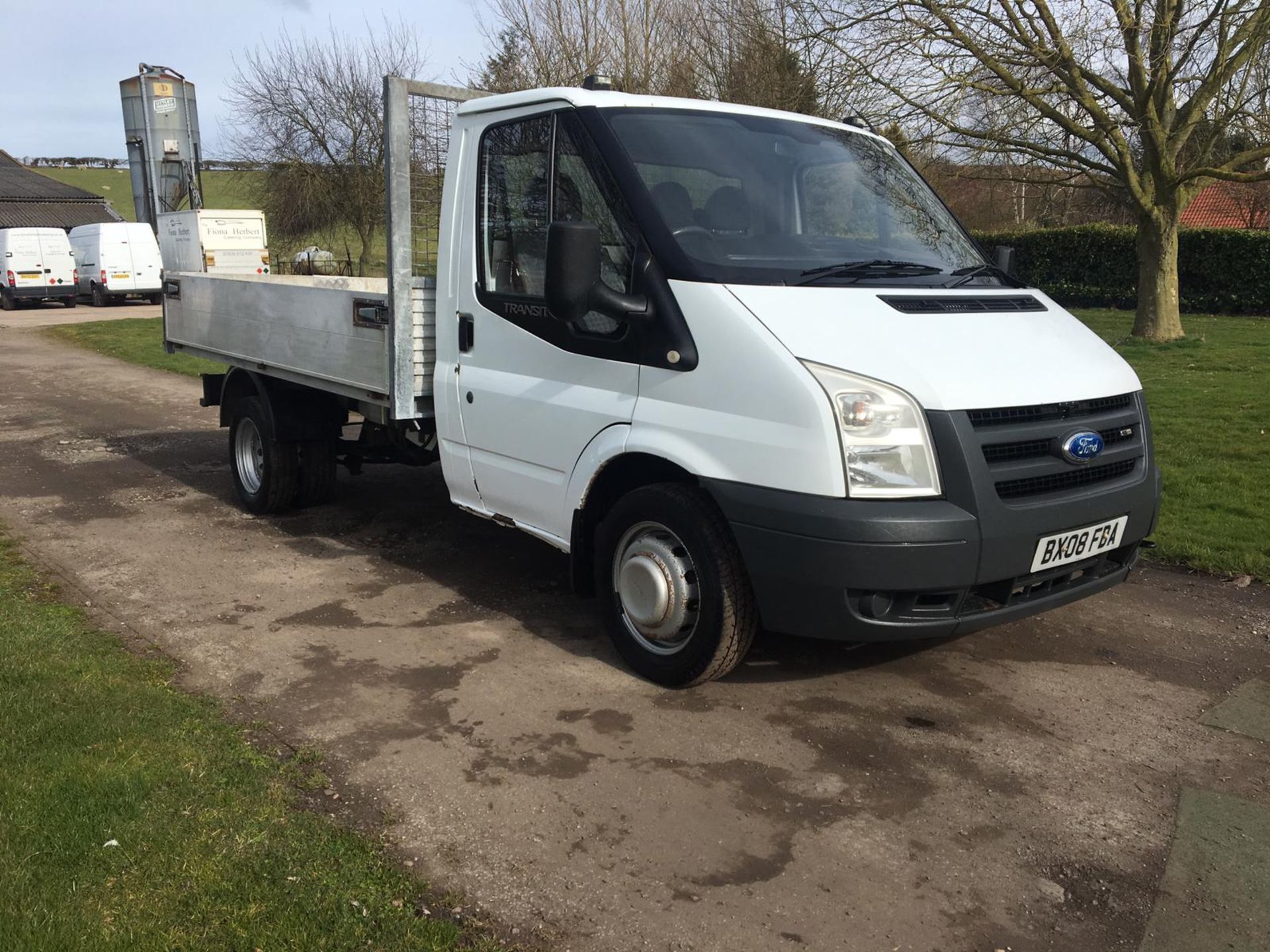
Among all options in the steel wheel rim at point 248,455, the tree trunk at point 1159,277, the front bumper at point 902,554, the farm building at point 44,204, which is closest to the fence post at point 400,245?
the front bumper at point 902,554

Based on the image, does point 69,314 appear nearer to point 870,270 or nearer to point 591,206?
point 591,206

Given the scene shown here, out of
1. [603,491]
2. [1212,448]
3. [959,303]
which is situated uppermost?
[959,303]

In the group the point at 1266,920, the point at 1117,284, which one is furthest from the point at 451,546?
the point at 1117,284

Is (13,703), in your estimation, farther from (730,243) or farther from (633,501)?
(730,243)

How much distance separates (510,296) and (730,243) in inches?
44.4

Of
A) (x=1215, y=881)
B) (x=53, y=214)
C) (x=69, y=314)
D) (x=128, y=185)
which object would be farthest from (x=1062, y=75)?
(x=128, y=185)

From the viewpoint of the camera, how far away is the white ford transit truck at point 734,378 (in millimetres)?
3754

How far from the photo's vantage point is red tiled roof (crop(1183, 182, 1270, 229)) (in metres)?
30.5

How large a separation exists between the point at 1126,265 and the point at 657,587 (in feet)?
78.8

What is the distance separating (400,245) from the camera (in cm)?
547

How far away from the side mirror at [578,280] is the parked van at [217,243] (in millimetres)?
4711

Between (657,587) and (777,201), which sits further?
(777,201)

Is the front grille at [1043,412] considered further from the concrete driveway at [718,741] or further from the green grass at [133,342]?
the green grass at [133,342]

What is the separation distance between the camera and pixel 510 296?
16.0ft
